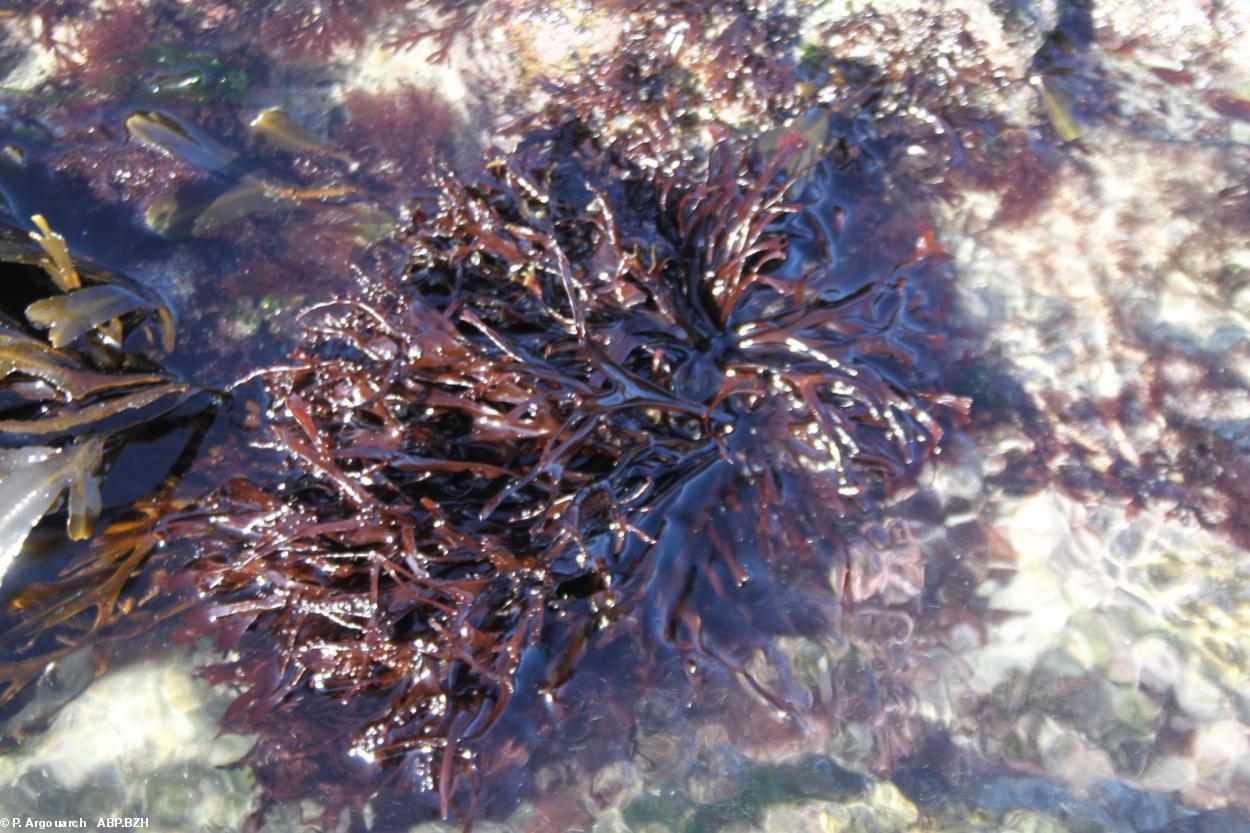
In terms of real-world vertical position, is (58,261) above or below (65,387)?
above

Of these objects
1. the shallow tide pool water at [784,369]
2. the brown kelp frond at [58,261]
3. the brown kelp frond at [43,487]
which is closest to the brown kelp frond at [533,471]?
the shallow tide pool water at [784,369]

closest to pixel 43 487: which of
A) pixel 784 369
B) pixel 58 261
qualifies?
pixel 58 261

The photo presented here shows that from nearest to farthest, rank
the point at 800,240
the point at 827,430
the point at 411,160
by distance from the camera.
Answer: the point at 827,430
the point at 800,240
the point at 411,160

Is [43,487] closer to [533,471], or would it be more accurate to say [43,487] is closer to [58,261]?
[58,261]

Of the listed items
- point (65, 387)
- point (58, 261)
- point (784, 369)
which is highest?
point (58, 261)

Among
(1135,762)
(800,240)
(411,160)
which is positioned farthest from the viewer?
(411,160)

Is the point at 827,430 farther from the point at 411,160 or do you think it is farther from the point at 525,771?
the point at 411,160

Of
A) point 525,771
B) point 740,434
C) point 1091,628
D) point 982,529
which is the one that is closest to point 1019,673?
point 1091,628
